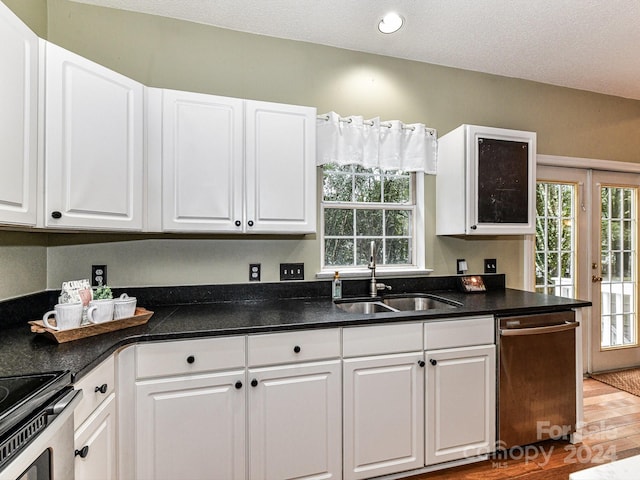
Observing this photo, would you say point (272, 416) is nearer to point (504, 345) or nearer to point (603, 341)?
point (504, 345)

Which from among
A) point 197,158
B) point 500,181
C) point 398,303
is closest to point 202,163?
point 197,158

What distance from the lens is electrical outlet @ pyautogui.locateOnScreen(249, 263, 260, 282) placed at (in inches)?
90.0

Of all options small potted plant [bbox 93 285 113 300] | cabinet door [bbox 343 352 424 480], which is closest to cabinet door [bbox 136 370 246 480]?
small potted plant [bbox 93 285 113 300]

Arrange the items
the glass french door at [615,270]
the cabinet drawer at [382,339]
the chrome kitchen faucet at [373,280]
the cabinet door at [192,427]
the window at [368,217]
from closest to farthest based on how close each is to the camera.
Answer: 1. the cabinet door at [192,427]
2. the cabinet drawer at [382,339]
3. the chrome kitchen faucet at [373,280]
4. the window at [368,217]
5. the glass french door at [615,270]

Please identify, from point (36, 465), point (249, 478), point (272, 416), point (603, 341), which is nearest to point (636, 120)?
point (603, 341)

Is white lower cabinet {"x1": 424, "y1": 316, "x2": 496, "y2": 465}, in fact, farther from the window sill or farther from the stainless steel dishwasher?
the window sill

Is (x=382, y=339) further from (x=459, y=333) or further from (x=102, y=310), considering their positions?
(x=102, y=310)

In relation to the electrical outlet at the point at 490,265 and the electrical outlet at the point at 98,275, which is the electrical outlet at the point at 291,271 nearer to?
the electrical outlet at the point at 98,275

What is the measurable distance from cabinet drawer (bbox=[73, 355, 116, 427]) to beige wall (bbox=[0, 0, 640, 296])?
0.82 meters

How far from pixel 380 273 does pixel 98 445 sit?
1840 mm

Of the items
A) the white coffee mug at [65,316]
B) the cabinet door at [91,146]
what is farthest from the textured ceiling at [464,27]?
the white coffee mug at [65,316]

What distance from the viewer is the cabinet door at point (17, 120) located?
1232 mm

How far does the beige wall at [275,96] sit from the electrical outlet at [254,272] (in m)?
0.04

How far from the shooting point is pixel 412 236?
2.73 metres
